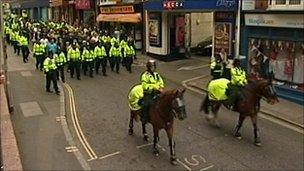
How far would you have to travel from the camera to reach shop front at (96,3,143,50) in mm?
29797

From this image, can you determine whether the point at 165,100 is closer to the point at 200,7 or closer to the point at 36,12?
the point at 200,7

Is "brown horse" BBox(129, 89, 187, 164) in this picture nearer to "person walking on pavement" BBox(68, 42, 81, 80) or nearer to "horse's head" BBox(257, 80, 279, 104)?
"horse's head" BBox(257, 80, 279, 104)

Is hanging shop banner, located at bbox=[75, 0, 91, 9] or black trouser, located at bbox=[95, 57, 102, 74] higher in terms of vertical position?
hanging shop banner, located at bbox=[75, 0, 91, 9]

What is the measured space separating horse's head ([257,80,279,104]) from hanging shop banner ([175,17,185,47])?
16.3 metres

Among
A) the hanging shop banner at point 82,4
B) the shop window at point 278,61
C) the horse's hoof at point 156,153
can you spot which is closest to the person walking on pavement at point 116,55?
the shop window at point 278,61

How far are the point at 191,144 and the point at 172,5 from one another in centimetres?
1378

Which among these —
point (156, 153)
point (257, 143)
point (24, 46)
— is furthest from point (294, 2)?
point (24, 46)

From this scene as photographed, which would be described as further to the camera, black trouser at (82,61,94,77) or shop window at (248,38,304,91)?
black trouser at (82,61,94,77)

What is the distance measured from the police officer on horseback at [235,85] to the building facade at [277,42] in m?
3.37

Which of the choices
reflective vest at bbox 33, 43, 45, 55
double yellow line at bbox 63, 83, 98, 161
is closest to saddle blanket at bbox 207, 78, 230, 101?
double yellow line at bbox 63, 83, 98, 161

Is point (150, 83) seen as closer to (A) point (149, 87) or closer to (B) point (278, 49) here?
(A) point (149, 87)

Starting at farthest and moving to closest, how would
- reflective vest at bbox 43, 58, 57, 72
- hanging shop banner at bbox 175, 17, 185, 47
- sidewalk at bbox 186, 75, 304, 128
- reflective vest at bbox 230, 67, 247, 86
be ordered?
hanging shop banner at bbox 175, 17, 185, 47 < reflective vest at bbox 43, 58, 57, 72 < sidewalk at bbox 186, 75, 304, 128 < reflective vest at bbox 230, 67, 247, 86

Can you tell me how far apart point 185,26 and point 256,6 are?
34.4ft

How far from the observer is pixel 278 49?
1708 cm
